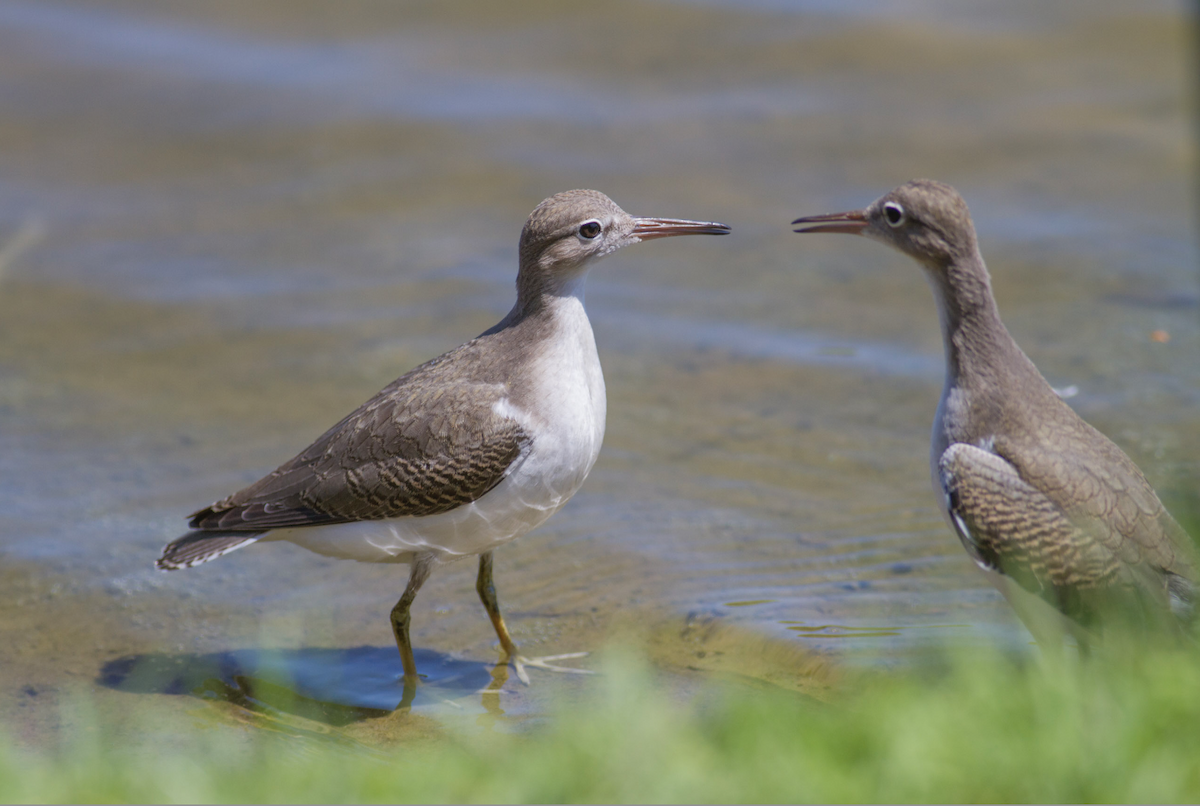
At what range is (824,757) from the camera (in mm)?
4363

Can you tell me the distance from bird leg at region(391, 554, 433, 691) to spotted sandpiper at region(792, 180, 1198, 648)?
256cm

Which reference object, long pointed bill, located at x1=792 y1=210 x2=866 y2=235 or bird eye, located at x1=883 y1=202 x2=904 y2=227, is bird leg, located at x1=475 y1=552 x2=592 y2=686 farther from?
bird eye, located at x1=883 y1=202 x2=904 y2=227

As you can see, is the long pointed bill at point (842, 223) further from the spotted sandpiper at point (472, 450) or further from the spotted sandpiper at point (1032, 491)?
the spotted sandpiper at point (472, 450)

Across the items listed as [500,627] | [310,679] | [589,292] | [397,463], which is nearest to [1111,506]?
[500,627]

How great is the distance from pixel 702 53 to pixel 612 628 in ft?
31.5

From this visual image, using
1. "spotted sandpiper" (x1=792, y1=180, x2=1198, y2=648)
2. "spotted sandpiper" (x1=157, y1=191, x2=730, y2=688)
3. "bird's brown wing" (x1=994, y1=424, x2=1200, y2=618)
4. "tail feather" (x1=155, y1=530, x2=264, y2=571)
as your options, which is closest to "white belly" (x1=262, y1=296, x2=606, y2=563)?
"spotted sandpiper" (x1=157, y1=191, x2=730, y2=688)

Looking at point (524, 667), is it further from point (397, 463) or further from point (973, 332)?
point (973, 332)

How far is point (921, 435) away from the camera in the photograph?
30.5 ft

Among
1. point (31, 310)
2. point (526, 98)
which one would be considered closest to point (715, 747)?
point (31, 310)

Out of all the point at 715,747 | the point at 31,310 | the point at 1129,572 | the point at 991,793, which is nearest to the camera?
the point at 991,793

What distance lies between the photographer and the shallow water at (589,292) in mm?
7500

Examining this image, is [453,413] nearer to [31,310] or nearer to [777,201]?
[31,310]

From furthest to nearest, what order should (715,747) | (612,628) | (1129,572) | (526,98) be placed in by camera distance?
1. (526,98)
2. (612,628)
3. (1129,572)
4. (715,747)

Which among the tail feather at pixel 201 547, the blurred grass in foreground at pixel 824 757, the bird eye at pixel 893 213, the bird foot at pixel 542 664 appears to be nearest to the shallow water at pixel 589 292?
the bird foot at pixel 542 664
